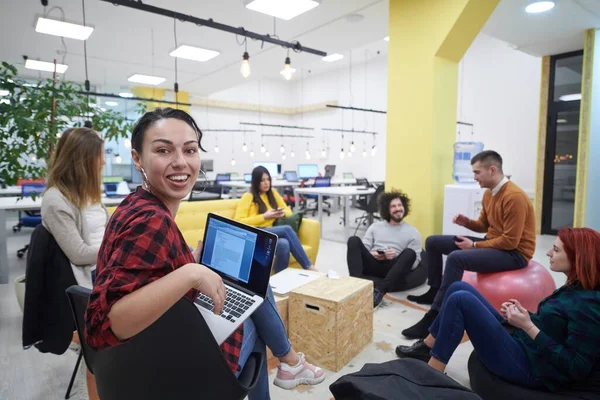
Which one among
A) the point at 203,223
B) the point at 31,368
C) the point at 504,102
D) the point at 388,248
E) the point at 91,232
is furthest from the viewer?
the point at 504,102

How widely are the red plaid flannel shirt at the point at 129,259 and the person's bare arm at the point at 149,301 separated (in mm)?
16

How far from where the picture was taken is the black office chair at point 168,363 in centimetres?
98

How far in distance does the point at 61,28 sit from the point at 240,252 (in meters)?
5.98

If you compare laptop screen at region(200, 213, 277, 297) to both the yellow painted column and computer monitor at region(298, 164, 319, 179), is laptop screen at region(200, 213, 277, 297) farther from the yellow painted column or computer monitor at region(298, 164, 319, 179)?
computer monitor at region(298, 164, 319, 179)

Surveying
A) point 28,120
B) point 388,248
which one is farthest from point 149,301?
point 388,248

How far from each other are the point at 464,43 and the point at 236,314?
4538 mm

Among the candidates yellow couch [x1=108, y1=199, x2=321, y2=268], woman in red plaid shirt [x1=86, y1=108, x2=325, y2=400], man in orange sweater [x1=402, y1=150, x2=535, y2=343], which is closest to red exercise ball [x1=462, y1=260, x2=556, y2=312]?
man in orange sweater [x1=402, y1=150, x2=535, y2=343]

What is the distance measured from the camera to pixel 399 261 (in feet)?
11.7

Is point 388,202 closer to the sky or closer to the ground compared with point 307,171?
closer to the ground

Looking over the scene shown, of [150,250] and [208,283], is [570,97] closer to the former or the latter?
[208,283]

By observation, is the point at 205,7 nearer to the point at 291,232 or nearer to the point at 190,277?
the point at 291,232

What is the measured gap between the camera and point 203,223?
4.09 m

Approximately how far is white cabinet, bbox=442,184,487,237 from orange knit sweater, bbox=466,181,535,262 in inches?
48.6

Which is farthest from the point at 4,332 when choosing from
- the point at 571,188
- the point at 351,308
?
the point at 571,188
